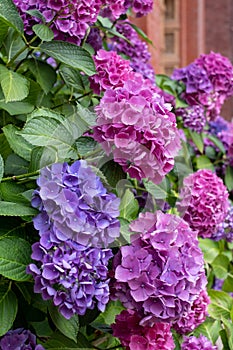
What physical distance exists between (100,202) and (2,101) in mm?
332

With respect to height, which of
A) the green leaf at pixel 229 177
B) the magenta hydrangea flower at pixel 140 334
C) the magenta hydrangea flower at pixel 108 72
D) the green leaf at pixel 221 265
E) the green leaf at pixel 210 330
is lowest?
the green leaf at pixel 221 265

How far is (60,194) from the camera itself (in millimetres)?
730

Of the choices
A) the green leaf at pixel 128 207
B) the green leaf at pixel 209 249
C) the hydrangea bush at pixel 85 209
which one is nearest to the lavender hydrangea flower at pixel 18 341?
the hydrangea bush at pixel 85 209

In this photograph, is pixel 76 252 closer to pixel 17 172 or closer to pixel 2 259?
pixel 2 259

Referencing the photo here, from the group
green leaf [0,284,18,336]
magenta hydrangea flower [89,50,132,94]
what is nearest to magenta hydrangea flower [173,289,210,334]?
green leaf [0,284,18,336]

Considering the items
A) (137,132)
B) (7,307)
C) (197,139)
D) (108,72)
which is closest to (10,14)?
(108,72)

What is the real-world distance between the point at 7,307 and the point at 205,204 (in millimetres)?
539

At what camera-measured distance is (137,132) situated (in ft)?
2.57

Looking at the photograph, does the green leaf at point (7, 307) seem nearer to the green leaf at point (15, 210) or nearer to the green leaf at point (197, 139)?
the green leaf at point (15, 210)

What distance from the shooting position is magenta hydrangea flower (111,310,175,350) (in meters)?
0.87

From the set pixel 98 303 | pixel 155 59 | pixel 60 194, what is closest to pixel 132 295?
pixel 98 303

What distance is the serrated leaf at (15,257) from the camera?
0.76 metres

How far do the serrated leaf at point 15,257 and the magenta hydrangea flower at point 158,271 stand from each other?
0.12 meters

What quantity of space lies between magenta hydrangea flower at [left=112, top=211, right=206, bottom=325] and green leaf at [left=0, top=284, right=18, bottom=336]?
0.13 metres
